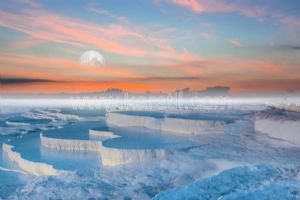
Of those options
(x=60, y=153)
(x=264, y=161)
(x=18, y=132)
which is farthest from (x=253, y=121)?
(x=18, y=132)

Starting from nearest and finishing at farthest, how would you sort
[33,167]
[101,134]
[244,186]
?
[244,186], [33,167], [101,134]

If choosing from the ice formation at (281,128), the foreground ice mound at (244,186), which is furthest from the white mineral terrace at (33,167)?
the ice formation at (281,128)

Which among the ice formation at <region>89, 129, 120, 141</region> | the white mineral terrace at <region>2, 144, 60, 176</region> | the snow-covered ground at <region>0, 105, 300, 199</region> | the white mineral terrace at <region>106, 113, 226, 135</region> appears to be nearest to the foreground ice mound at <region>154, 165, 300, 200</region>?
the snow-covered ground at <region>0, 105, 300, 199</region>

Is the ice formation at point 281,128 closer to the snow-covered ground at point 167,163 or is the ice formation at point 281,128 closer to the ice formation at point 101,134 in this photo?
the snow-covered ground at point 167,163

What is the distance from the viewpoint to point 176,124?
24.2 m

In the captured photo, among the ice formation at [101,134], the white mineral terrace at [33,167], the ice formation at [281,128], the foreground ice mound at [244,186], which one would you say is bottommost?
the white mineral terrace at [33,167]

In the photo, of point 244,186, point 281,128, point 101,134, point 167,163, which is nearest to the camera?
point 244,186

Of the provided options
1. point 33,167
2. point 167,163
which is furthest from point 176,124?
point 33,167

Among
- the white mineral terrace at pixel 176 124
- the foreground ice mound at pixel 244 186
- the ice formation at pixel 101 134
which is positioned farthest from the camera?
the white mineral terrace at pixel 176 124

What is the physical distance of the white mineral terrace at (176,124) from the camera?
916 inches

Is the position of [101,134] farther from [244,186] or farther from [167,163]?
[244,186]

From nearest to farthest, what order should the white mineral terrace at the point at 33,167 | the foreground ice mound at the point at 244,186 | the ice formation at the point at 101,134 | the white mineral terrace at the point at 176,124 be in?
the foreground ice mound at the point at 244,186
the white mineral terrace at the point at 33,167
the ice formation at the point at 101,134
the white mineral terrace at the point at 176,124

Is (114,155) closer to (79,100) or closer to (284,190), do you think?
(284,190)

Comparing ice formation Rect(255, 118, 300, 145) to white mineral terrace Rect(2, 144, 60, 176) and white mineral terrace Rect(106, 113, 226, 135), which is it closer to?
white mineral terrace Rect(106, 113, 226, 135)
